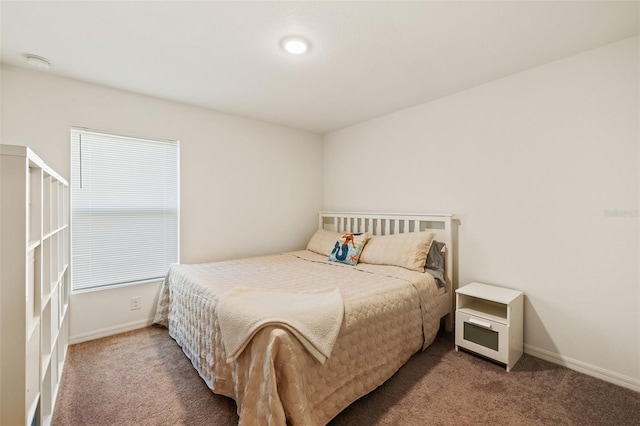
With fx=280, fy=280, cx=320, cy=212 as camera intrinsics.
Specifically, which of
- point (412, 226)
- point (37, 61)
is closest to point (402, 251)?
point (412, 226)

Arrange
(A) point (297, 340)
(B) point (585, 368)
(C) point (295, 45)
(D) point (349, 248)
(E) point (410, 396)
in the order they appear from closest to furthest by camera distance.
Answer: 1. (A) point (297, 340)
2. (E) point (410, 396)
3. (C) point (295, 45)
4. (B) point (585, 368)
5. (D) point (349, 248)

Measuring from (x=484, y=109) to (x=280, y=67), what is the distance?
5.87ft

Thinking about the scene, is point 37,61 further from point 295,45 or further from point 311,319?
point 311,319

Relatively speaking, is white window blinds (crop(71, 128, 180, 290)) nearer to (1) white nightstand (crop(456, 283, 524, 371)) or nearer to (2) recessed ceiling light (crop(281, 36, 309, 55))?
(2) recessed ceiling light (crop(281, 36, 309, 55))

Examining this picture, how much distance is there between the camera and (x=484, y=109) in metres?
2.46

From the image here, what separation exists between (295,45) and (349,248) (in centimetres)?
189

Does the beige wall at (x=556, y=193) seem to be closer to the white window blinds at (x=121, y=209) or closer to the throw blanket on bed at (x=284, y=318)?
the throw blanket on bed at (x=284, y=318)

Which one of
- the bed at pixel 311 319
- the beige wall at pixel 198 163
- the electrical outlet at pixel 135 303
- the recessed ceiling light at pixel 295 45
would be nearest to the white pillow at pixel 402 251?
the bed at pixel 311 319

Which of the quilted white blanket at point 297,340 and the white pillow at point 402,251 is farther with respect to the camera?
the white pillow at point 402,251

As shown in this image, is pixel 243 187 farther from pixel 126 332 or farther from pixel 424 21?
pixel 424 21

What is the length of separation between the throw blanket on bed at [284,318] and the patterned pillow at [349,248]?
1149 mm

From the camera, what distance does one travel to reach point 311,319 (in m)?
1.44

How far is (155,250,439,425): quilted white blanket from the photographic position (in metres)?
1.27

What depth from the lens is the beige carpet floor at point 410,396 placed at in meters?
1.56
